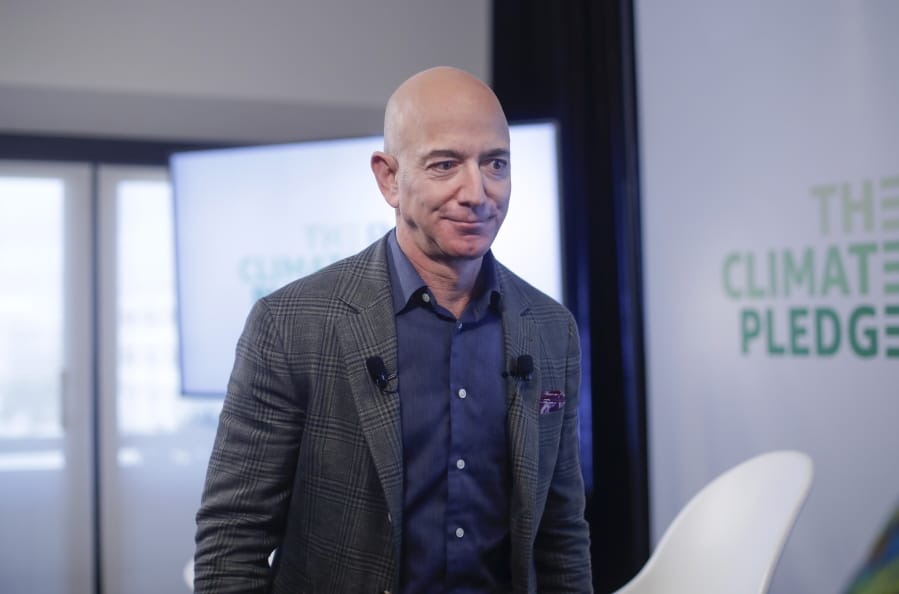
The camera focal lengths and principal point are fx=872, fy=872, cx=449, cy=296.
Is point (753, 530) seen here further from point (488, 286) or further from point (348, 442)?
point (348, 442)

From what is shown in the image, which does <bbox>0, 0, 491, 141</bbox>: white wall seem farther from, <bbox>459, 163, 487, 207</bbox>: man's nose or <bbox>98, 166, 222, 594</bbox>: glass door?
<bbox>459, 163, 487, 207</bbox>: man's nose

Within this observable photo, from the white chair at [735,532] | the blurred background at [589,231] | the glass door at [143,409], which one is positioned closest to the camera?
the white chair at [735,532]

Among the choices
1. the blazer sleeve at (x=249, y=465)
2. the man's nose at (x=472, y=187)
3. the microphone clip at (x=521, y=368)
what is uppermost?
the man's nose at (x=472, y=187)

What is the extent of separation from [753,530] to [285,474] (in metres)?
1.18

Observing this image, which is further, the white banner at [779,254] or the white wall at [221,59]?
the white wall at [221,59]

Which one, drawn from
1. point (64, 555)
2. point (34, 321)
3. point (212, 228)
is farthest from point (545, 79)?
point (64, 555)

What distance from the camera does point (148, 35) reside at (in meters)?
3.67

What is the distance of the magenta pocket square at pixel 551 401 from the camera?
4.92 ft

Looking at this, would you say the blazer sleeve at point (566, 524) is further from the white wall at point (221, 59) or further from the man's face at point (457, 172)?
the white wall at point (221, 59)

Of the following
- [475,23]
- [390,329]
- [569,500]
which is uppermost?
[475,23]

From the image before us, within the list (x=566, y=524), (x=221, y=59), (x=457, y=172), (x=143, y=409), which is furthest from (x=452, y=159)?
(x=143, y=409)

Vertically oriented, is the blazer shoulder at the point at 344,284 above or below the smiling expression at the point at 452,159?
below

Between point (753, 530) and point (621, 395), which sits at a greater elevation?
point (621, 395)

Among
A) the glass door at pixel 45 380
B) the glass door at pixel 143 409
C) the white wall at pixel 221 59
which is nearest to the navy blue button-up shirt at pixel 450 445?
the white wall at pixel 221 59
